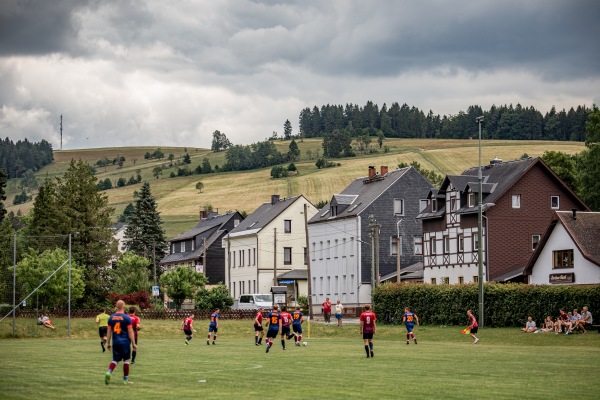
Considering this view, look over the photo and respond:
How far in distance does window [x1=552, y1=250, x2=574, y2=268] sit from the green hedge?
264 inches

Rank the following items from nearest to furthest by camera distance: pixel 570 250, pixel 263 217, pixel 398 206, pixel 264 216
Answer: pixel 570 250 → pixel 398 206 → pixel 263 217 → pixel 264 216

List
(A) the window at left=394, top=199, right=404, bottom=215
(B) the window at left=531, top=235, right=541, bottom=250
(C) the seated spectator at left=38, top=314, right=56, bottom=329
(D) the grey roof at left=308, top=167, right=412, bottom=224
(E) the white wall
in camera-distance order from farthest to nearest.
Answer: (D) the grey roof at left=308, top=167, right=412, bottom=224, (A) the window at left=394, top=199, right=404, bottom=215, (B) the window at left=531, top=235, right=541, bottom=250, (C) the seated spectator at left=38, top=314, right=56, bottom=329, (E) the white wall

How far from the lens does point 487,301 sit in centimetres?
6106

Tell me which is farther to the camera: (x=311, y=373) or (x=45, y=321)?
(x=45, y=321)

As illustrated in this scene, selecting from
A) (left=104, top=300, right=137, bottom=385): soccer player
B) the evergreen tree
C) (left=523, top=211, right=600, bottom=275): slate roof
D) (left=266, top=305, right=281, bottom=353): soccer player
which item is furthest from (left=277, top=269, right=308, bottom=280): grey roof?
(left=104, top=300, right=137, bottom=385): soccer player

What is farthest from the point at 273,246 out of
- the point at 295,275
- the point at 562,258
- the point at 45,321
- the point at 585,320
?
the point at 585,320

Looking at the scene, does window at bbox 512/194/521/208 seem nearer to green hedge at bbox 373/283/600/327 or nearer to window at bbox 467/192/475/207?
window at bbox 467/192/475/207

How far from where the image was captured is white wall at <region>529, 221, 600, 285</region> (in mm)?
63125

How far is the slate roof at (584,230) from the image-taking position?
63.4 meters

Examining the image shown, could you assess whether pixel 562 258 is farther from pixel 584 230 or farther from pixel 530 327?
pixel 530 327

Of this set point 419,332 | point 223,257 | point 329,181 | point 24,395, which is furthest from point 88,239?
point 329,181

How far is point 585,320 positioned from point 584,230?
14340mm

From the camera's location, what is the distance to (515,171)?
7756 cm

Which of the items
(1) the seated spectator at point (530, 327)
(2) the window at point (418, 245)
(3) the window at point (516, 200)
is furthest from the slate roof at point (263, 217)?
(1) the seated spectator at point (530, 327)
